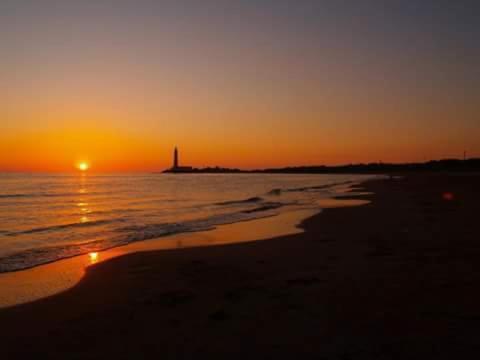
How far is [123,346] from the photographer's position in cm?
540

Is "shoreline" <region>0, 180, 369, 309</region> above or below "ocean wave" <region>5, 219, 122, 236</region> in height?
above

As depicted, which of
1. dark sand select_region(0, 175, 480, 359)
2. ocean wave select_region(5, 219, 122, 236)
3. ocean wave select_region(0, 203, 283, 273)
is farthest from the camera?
ocean wave select_region(5, 219, 122, 236)

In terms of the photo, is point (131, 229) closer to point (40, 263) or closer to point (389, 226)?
point (40, 263)

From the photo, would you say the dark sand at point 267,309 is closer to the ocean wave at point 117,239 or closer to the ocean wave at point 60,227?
the ocean wave at point 117,239

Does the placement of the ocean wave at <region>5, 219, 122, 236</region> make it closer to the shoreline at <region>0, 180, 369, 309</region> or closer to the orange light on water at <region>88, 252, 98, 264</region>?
the shoreline at <region>0, 180, 369, 309</region>

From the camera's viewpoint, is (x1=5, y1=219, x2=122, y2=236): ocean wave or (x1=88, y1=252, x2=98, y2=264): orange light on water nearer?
(x1=88, y1=252, x2=98, y2=264): orange light on water

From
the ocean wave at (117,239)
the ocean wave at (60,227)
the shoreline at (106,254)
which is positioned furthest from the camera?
the ocean wave at (60,227)

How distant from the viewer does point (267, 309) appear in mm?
6660

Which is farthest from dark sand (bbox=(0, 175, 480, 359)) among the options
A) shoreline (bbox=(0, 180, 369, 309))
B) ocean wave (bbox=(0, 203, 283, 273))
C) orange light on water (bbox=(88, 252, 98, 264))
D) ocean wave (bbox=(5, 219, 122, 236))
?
ocean wave (bbox=(5, 219, 122, 236))

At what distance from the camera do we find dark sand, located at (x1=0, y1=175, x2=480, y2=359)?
5250 millimetres

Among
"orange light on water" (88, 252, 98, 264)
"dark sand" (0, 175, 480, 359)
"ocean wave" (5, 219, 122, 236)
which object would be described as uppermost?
"dark sand" (0, 175, 480, 359)

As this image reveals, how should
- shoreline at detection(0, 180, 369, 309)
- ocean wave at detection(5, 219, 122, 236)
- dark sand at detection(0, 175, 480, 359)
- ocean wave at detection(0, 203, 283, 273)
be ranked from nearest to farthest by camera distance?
dark sand at detection(0, 175, 480, 359) < shoreline at detection(0, 180, 369, 309) < ocean wave at detection(0, 203, 283, 273) < ocean wave at detection(5, 219, 122, 236)

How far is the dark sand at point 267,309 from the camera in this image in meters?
5.25

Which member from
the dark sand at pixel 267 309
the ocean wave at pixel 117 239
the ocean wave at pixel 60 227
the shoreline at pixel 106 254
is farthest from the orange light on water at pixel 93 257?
the ocean wave at pixel 60 227
